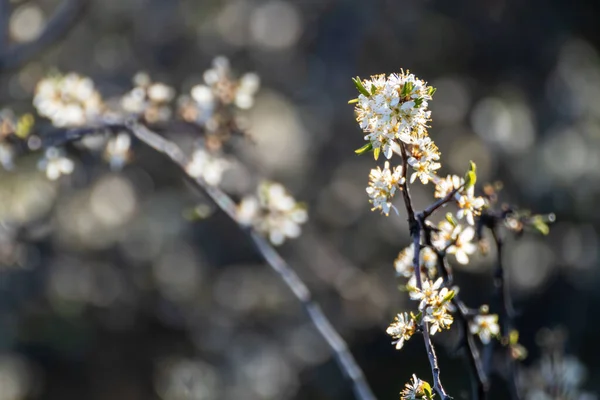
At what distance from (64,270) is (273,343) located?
1835 millimetres

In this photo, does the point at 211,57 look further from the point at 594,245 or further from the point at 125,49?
the point at 594,245

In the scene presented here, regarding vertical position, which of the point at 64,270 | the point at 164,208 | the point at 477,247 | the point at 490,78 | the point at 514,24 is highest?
the point at 514,24

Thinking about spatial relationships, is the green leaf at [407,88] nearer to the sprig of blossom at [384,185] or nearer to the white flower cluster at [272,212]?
the sprig of blossom at [384,185]

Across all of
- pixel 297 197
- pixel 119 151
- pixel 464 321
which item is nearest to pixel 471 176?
pixel 464 321

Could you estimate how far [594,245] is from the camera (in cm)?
564

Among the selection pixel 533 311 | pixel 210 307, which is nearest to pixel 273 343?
pixel 210 307

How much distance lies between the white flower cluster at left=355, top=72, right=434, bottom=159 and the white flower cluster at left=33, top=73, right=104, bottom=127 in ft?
3.02

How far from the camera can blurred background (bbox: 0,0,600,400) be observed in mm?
5734

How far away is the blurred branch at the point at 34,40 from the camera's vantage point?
2438 millimetres

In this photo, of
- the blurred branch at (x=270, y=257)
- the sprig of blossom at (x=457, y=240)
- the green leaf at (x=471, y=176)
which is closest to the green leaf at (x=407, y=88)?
the green leaf at (x=471, y=176)

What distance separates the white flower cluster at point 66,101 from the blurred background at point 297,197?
3561mm

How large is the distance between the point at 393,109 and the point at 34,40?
1788mm

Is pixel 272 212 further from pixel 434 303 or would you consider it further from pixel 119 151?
pixel 434 303

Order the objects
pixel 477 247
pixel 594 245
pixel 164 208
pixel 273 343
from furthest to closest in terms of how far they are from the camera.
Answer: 1. pixel 164 208
2. pixel 273 343
3. pixel 594 245
4. pixel 477 247
